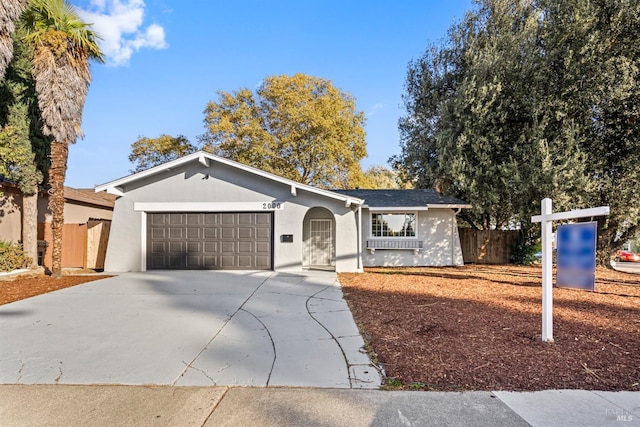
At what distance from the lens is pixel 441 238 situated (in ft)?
49.7

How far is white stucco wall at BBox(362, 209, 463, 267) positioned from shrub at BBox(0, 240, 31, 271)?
40.3 ft

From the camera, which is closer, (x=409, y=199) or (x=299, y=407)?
(x=299, y=407)

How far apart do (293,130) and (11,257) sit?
53.3ft

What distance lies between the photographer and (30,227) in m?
12.3

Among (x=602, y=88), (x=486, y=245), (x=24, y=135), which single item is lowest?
(x=486, y=245)

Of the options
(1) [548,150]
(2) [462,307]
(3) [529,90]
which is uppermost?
(3) [529,90]

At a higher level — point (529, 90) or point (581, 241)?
point (529, 90)

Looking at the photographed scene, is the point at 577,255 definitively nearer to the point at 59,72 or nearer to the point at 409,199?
the point at 409,199

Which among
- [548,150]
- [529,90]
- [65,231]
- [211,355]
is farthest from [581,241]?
[65,231]

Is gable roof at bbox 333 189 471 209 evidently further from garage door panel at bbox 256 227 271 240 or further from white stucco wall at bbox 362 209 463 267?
garage door panel at bbox 256 227 271 240

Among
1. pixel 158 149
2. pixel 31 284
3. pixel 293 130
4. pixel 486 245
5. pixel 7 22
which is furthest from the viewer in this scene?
pixel 158 149

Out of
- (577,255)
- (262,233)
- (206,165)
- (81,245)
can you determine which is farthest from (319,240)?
(577,255)

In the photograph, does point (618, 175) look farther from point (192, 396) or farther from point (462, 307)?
point (192, 396)

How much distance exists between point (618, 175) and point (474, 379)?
13.9 m
